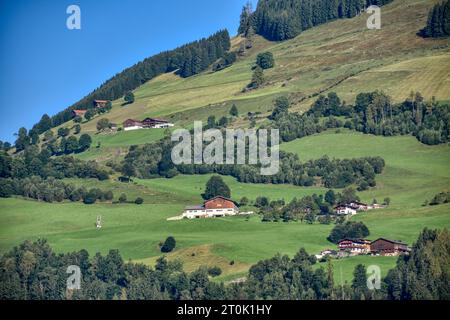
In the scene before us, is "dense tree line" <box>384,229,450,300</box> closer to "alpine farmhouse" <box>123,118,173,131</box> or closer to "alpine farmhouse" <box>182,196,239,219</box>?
"alpine farmhouse" <box>182,196,239,219</box>

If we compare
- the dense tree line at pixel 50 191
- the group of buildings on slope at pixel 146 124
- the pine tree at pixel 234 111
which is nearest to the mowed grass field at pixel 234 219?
the dense tree line at pixel 50 191

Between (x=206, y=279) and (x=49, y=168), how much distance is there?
2257 inches

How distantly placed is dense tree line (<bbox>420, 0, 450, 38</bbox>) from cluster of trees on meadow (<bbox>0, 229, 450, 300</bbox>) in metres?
94.0

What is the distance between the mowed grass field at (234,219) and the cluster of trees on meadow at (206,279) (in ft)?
9.28

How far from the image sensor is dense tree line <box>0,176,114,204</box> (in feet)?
425

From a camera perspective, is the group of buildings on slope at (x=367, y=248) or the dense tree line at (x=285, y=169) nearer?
the group of buildings on slope at (x=367, y=248)

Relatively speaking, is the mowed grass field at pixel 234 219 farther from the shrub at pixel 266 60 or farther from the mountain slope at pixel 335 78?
the shrub at pixel 266 60

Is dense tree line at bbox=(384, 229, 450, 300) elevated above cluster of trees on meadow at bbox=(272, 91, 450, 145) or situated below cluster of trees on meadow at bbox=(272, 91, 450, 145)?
below

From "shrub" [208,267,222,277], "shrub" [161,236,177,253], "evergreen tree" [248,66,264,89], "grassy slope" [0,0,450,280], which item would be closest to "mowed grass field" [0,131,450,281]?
"grassy slope" [0,0,450,280]

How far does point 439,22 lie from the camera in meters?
186

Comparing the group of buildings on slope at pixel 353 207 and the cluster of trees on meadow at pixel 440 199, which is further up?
the cluster of trees on meadow at pixel 440 199

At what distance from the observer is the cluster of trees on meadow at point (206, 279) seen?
8700 cm
